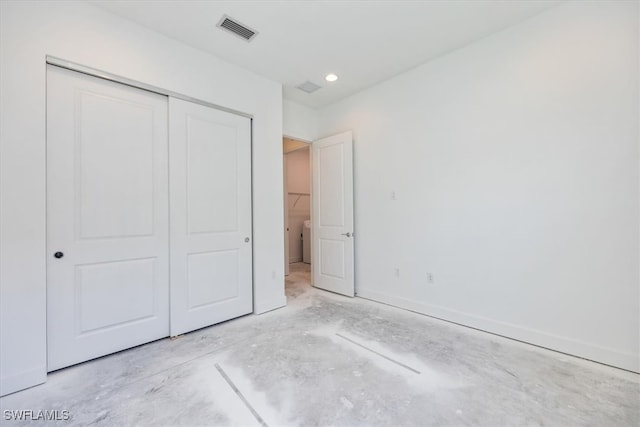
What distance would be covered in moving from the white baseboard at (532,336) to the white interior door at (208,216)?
6.83 ft

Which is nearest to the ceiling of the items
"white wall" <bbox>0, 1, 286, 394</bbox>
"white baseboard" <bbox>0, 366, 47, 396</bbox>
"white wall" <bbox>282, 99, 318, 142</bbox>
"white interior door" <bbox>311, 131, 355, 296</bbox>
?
"white wall" <bbox>0, 1, 286, 394</bbox>

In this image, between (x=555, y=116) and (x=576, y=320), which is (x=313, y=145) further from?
(x=576, y=320)

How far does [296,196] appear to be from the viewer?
675 centimetres

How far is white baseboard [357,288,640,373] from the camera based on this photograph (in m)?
2.11

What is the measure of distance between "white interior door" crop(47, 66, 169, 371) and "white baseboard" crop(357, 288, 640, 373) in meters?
2.81

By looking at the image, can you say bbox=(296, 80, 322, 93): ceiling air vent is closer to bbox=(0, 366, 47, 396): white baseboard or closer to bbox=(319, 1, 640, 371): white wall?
bbox=(319, 1, 640, 371): white wall

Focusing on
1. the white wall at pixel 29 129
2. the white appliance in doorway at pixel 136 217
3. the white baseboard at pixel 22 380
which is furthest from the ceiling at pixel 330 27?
the white baseboard at pixel 22 380

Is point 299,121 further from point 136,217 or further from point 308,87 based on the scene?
point 136,217

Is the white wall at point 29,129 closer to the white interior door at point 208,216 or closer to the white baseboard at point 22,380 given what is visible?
the white baseboard at point 22,380

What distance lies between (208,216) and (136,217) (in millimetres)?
650

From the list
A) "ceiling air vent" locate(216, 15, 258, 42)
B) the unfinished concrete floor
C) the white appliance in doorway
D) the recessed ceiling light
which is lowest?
the unfinished concrete floor

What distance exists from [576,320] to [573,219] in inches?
33.0

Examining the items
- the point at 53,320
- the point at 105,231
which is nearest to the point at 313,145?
the point at 105,231

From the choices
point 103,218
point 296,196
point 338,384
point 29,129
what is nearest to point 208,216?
point 103,218
